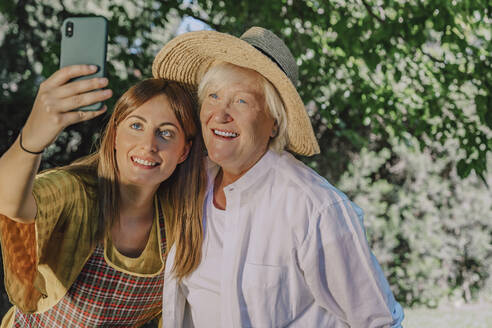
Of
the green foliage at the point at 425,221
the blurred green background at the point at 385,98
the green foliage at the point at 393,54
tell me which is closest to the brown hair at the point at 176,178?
the blurred green background at the point at 385,98

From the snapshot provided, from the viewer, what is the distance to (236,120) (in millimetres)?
2438

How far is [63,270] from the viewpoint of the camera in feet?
→ 7.88

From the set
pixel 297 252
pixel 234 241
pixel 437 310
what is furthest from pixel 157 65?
pixel 437 310

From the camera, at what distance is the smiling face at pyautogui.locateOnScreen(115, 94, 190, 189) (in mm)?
2521

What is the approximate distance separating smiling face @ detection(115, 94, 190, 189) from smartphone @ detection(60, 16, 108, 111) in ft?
2.53

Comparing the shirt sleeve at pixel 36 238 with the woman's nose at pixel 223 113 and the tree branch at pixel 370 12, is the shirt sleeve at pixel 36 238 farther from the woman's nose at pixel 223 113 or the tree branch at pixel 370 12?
the tree branch at pixel 370 12

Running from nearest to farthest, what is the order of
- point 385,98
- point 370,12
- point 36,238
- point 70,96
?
point 70,96
point 36,238
point 370,12
point 385,98

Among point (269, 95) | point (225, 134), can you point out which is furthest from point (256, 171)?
point (269, 95)

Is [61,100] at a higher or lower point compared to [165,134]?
higher

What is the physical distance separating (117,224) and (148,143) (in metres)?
0.45

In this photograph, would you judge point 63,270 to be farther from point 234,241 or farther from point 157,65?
point 157,65

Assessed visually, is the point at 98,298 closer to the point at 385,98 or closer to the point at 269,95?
the point at 269,95

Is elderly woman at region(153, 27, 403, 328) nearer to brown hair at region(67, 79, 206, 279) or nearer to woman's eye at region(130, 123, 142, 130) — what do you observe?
brown hair at region(67, 79, 206, 279)

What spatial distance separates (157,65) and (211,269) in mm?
1111
